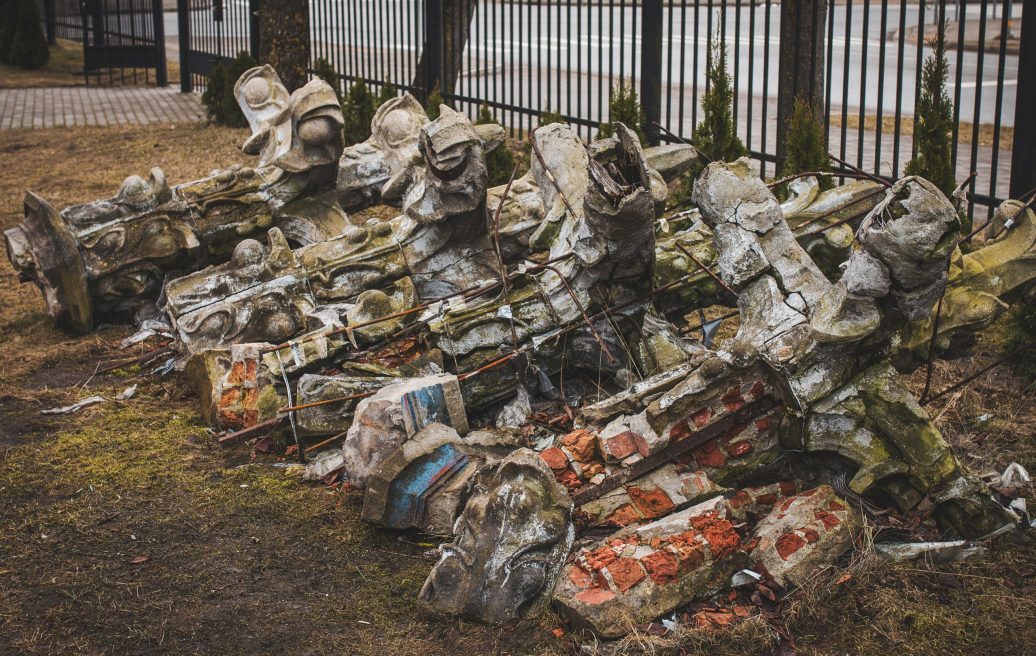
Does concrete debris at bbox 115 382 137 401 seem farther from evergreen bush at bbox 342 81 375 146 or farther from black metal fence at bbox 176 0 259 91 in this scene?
black metal fence at bbox 176 0 259 91

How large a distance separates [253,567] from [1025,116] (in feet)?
15.5

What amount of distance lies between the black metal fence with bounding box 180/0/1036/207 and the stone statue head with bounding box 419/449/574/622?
2.71m

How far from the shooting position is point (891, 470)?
13.4 ft

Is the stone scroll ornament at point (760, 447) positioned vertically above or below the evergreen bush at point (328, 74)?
below

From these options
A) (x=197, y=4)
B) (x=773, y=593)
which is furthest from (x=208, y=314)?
(x=197, y=4)

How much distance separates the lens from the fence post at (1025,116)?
6129 millimetres

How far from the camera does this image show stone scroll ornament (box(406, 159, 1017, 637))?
3.73 meters

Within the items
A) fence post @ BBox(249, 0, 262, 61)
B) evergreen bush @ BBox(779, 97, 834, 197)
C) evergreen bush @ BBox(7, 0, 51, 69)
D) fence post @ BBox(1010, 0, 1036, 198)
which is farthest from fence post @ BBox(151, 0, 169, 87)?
fence post @ BBox(1010, 0, 1036, 198)

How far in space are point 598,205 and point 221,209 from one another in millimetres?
3262

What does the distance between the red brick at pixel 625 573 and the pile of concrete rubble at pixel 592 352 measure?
0.01 meters

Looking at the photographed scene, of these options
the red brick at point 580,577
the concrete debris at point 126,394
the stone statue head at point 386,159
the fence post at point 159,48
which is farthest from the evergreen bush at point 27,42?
the red brick at point 580,577

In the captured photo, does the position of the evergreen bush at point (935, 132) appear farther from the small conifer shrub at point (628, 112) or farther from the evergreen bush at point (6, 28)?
the evergreen bush at point (6, 28)

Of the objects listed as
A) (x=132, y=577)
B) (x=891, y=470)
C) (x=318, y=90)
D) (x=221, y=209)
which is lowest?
(x=132, y=577)

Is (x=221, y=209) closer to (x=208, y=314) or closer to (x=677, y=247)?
(x=208, y=314)
